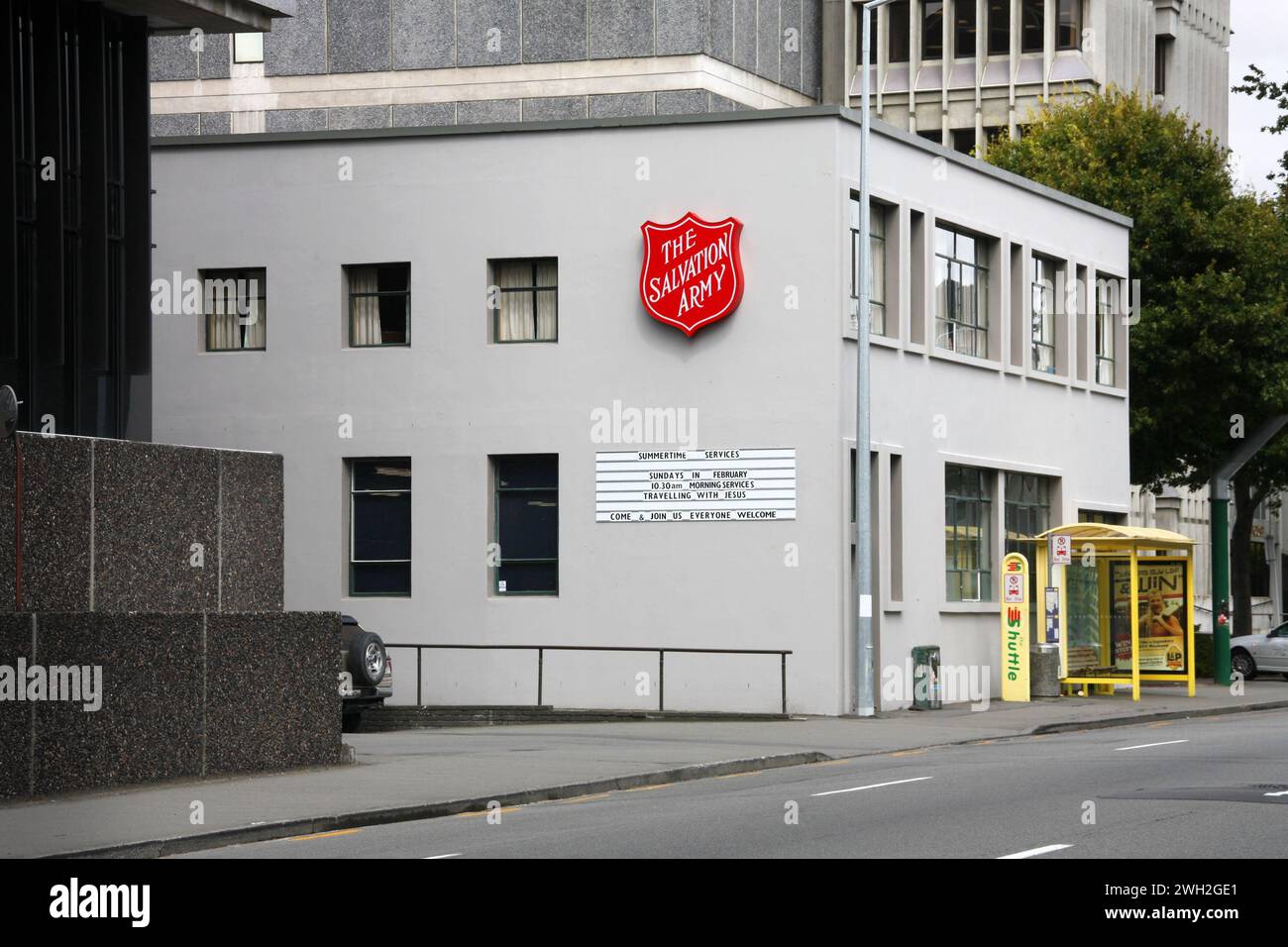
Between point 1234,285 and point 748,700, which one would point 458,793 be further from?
point 1234,285

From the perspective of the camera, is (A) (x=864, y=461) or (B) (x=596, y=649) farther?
(B) (x=596, y=649)

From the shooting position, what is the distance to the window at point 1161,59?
2975 inches

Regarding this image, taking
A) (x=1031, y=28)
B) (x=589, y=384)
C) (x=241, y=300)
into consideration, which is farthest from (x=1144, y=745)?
(x=1031, y=28)

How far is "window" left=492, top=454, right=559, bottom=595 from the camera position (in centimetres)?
3064

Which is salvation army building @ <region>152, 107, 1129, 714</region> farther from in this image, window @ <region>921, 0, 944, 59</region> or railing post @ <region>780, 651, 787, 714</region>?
Answer: window @ <region>921, 0, 944, 59</region>

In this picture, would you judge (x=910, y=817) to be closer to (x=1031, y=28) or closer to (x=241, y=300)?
(x=241, y=300)

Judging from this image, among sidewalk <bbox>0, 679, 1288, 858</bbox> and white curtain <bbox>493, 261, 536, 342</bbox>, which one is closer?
sidewalk <bbox>0, 679, 1288, 858</bbox>

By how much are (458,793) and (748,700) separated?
1228cm

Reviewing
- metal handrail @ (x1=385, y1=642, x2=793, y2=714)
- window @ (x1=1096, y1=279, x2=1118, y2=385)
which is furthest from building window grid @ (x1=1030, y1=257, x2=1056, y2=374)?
metal handrail @ (x1=385, y1=642, x2=793, y2=714)

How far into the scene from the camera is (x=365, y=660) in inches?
957

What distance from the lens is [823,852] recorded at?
13.0 meters

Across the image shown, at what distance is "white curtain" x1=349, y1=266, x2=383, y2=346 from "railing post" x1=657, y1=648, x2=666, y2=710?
21.4 feet

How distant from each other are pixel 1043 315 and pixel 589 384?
1034 centimetres
